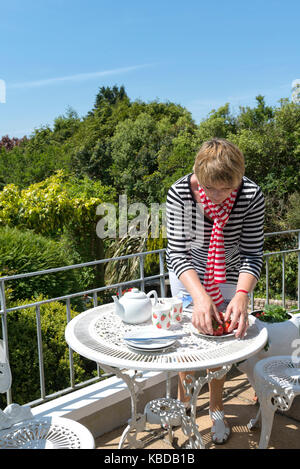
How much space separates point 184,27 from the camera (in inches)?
679

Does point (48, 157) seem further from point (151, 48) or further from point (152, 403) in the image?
point (152, 403)

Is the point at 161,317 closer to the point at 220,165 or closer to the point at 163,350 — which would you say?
the point at 163,350

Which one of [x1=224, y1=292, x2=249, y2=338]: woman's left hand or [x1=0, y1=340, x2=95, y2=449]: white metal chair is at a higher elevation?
[x1=224, y1=292, x2=249, y2=338]: woman's left hand

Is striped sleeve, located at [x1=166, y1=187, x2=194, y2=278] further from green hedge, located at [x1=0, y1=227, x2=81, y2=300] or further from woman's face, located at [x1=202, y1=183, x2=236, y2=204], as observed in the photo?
green hedge, located at [x1=0, y1=227, x2=81, y2=300]

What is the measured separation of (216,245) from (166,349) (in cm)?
56

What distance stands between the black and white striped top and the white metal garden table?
0.26 m

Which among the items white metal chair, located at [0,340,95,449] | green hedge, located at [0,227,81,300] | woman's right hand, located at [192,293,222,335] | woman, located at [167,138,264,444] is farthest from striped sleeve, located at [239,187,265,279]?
green hedge, located at [0,227,81,300]

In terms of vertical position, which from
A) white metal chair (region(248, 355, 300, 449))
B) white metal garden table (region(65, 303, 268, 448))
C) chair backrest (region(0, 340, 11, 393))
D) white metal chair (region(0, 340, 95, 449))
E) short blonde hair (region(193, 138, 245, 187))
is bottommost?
white metal chair (region(248, 355, 300, 449))

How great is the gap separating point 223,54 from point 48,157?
30.9ft

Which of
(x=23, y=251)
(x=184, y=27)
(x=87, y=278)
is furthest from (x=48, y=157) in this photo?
(x=23, y=251)

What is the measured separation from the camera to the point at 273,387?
183cm

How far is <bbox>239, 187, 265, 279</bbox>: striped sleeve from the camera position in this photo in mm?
1808

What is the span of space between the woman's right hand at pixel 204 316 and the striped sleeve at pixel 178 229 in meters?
0.25

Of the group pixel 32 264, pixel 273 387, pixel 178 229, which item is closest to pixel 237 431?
pixel 273 387
